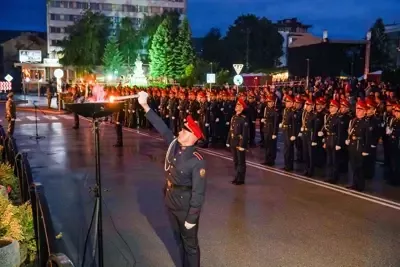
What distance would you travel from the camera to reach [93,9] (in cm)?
10519

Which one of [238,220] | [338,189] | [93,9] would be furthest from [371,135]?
[93,9]

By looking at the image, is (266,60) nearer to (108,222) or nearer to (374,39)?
(374,39)

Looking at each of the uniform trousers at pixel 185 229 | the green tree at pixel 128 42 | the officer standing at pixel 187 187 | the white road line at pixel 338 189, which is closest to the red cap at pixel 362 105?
the white road line at pixel 338 189

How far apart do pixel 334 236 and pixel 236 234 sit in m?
1.49

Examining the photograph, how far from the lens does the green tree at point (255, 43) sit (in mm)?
69500

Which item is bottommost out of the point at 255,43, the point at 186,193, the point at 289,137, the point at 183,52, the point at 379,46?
the point at 289,137

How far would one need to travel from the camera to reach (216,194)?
9.79 metres

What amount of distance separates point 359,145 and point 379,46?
5156 cm

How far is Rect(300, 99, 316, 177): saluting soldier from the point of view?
11.8 metres

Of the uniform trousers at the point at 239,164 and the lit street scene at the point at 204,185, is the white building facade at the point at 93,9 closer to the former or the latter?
the lit street scene at the point at 204,185

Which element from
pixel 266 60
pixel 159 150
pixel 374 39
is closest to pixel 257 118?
pixel 159 150

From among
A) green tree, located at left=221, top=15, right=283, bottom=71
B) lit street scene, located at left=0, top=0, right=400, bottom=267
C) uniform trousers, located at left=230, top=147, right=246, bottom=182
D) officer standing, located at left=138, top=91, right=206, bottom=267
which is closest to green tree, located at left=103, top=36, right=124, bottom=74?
green tree, located at left=221, top=15, right=283, bottom=71

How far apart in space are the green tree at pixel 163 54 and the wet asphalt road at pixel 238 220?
40.1 meters

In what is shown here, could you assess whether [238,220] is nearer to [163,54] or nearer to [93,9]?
[163,54]
